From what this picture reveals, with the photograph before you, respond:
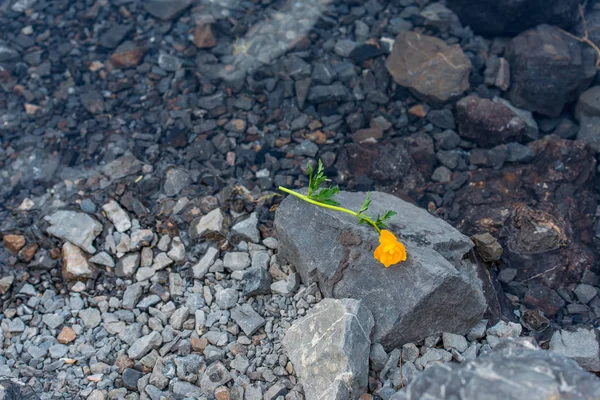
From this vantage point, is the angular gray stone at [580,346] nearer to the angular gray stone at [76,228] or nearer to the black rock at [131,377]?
the black rock at [131,377]

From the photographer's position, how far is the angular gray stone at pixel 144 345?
384 centimetres

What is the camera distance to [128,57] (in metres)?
5.76

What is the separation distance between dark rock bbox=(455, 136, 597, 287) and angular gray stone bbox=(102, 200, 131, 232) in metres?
2.42

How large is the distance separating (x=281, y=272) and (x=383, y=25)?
276 cm

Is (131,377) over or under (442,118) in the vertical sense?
under

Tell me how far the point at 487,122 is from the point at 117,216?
2.92 m

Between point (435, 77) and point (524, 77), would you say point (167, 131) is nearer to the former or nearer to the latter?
point (435, 77)

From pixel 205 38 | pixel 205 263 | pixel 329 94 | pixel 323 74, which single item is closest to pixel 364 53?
pixel 323 74

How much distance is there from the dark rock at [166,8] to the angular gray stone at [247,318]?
128 inches

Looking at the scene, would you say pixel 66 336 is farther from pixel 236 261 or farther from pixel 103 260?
pixel 236 261

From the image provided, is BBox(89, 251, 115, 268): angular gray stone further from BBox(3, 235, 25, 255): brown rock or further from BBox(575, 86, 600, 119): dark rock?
BBox(575, 86, 600, 119): dark rock

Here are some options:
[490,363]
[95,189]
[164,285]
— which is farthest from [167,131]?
[490,363]

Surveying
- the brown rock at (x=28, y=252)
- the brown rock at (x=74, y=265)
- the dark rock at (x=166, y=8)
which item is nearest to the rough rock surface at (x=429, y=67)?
the dark rock at (x=166, y=8)

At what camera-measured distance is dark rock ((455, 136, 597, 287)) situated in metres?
4.22
